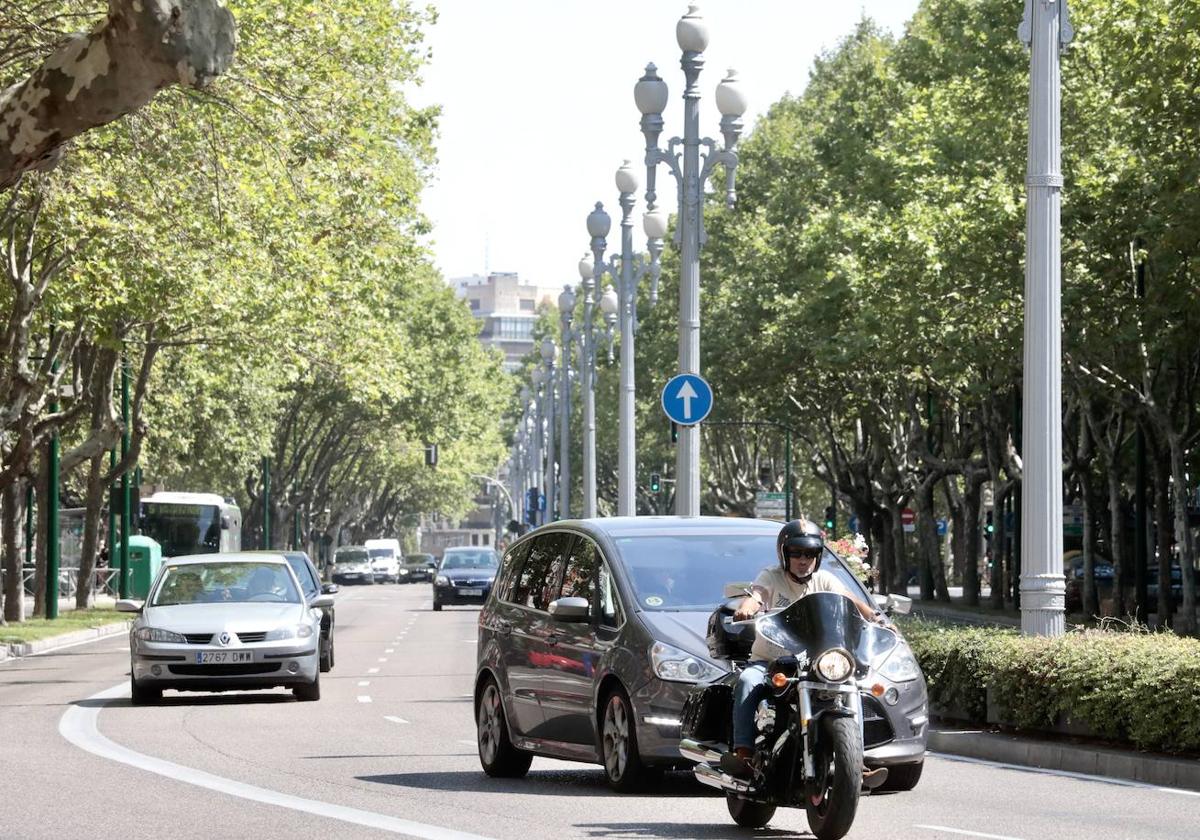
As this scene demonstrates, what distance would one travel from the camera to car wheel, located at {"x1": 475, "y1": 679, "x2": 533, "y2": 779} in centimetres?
1463

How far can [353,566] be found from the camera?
318 feet

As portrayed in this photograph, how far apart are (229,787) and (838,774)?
488 centimetres

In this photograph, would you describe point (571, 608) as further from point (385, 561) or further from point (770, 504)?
point (385, 561)

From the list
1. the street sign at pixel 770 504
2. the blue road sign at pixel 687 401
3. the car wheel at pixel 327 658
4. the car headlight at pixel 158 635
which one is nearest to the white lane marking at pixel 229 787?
the car headlight at pixel 158 635

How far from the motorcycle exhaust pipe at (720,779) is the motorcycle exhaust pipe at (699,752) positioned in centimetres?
3

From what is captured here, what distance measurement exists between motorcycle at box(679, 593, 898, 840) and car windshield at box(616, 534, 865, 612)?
1951 millimetres

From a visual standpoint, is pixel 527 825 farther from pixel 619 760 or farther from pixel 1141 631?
pixel 1141 631

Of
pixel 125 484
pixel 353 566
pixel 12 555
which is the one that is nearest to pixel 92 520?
pixel 125 484

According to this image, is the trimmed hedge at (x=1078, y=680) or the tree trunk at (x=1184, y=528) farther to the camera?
the tree trunk at (x=1184, y=528)

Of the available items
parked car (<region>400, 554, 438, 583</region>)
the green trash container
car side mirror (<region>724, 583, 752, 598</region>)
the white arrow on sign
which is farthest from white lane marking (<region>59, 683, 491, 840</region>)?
parked car (<region>400, 554, 438, 583</region>)

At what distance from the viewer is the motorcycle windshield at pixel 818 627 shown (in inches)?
417

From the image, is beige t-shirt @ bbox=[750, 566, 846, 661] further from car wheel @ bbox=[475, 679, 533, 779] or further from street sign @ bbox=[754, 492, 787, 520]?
street sign @ bbox=[754, 492, 787, 520]

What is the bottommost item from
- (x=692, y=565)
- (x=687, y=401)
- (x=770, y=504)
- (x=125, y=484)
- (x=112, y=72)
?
(x=692, y=565)

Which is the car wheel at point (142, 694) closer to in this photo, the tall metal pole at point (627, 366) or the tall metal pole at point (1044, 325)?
the tall metal pole at point (1044, 325)
